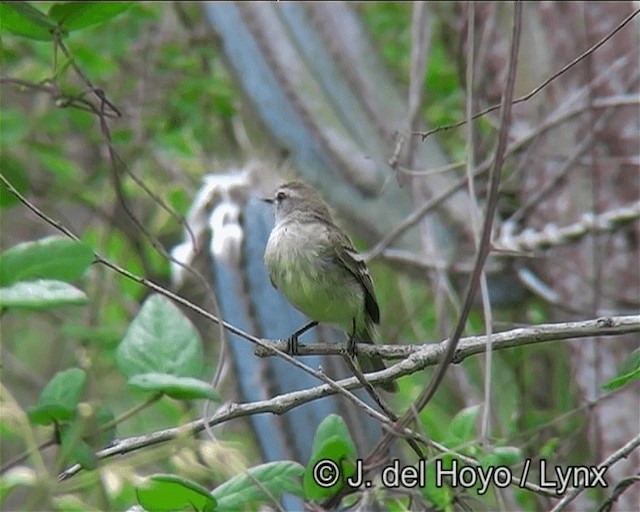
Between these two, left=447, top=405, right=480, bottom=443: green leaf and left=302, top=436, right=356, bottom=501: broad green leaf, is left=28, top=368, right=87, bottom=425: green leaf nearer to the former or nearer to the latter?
left=302, top=436, right=356, bottom=501: broad green leaf

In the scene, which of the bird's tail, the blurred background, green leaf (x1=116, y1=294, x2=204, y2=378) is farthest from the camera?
the blurred background

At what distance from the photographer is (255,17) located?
12.5 ft

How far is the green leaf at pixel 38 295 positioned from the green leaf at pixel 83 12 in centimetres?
51

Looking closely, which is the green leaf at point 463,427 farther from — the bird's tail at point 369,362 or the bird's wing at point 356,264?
the bird's wing at point 356,264

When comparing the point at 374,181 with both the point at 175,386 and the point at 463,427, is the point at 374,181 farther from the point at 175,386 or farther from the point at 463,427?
the point at 175,386

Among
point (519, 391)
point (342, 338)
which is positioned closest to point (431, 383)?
point (342, 338)

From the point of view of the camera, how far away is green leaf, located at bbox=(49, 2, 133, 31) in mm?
1801

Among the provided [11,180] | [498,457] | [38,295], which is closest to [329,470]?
[498,457]

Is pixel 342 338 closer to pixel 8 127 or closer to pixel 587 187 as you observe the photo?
pixel 587 187

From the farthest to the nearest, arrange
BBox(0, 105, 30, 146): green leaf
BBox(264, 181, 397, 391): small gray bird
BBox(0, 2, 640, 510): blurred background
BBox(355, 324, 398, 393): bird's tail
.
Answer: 1. BBox(0, 105, 30, 146): green leaf
2. BBox(0, 2, 640, 510): blurred background
3. BBox(264, 181, 397, 391): small gray bird
4. BBox(355, 324, 398, 393): bird's tail

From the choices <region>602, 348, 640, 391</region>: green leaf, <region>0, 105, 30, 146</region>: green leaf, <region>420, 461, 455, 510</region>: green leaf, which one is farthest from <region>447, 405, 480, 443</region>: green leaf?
<region>0, 105, 30, 146</region>: green leaf

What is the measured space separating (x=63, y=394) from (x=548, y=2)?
8.74 ft

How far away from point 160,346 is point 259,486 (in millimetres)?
342

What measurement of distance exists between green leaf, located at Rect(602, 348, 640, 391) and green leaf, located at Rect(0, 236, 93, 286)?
0.78 meters
